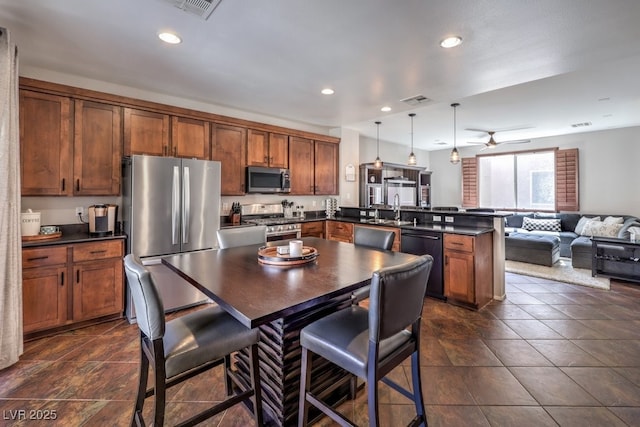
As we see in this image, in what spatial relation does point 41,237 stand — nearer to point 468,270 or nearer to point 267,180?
point 267,180

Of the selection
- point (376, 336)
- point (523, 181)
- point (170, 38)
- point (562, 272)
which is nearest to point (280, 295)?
point (376, 336)

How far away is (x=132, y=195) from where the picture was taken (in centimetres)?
304

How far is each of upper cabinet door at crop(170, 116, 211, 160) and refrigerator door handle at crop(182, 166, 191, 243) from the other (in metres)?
0.52

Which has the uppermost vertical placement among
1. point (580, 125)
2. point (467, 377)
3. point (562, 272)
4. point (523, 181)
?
point (580, 125)

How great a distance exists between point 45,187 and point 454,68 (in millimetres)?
4220

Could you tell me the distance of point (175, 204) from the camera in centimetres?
A: 331

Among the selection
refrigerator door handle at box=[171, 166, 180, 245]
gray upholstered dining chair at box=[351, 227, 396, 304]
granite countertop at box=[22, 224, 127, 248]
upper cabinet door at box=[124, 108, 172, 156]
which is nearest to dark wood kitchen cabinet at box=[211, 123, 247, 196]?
upper cabinet door at box=[124, 108, 172, 156]

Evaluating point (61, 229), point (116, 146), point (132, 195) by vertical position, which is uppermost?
point (116, 146)

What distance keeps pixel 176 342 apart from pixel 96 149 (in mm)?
2735

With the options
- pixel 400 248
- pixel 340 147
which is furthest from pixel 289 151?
pixel 400 248

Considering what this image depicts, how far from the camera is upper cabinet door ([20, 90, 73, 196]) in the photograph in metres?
2.81

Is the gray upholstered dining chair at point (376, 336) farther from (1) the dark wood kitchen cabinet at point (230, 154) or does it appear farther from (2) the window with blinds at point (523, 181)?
(2) the window with blinds at point (523, 181)

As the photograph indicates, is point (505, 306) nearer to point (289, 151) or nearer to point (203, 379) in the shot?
point (203, 379)

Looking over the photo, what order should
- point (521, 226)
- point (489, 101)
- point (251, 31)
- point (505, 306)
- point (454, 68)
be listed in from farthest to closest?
1. point (521, 226)
2. point (489, 101)
3. point (505, 306)
4. point (454, 68)
5. point (251, 31)
